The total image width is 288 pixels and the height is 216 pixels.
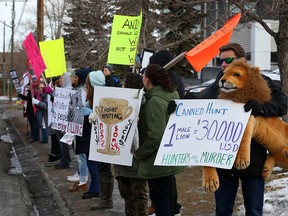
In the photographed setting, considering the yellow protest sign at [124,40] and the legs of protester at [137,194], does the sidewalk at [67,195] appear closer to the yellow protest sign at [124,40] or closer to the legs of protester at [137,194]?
the legs of protester at [137,194]

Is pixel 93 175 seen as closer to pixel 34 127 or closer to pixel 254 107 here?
pixel 254 107

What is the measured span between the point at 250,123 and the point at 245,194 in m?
0.67

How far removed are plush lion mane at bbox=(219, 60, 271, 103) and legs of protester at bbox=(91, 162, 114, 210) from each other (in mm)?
2909

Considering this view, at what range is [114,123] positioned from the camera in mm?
4992

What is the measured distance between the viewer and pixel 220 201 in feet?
12.3

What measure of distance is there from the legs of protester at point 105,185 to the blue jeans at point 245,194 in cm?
252

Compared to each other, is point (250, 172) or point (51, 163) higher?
point (250, 172)

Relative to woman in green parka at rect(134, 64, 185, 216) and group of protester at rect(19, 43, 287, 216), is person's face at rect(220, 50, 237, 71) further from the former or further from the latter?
woman in green parka at rect(134, 64, 185, 216)

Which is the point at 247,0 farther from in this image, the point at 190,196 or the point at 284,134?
the point at 284,134

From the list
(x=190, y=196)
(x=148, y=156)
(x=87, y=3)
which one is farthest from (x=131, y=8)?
(x=148, y=156)

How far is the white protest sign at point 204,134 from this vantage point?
3.43 meters

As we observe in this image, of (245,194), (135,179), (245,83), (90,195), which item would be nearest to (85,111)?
(90,195)

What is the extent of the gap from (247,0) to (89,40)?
13107 millimetres

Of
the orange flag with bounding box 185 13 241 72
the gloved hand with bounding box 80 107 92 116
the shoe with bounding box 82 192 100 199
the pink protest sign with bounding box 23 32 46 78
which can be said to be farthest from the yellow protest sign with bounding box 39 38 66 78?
the orange flag with bounding box 185 13 241 72
